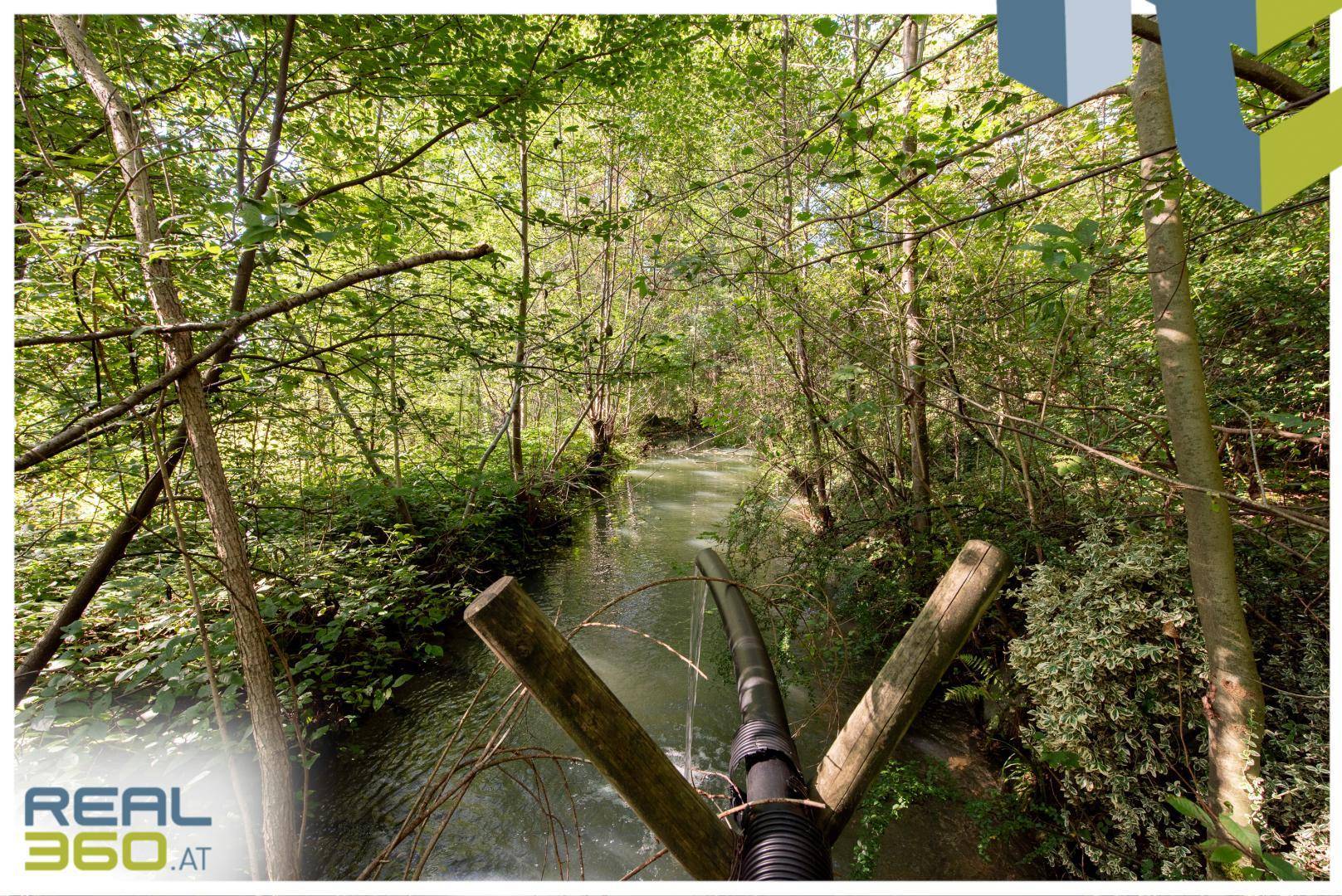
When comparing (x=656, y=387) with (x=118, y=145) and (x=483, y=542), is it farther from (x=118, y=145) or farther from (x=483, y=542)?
(x=118, y=145)

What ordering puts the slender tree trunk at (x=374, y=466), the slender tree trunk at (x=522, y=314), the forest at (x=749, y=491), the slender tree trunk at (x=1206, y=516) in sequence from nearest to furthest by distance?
the forest at (x=749, y=491) → the slender tree trunk at (x=1206, y=516) → the slender tree trunk at (x=522, y=314) → the slender tree trunk at (x=374, y=466)

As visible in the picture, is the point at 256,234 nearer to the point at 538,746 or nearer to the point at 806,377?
the point at 538,746

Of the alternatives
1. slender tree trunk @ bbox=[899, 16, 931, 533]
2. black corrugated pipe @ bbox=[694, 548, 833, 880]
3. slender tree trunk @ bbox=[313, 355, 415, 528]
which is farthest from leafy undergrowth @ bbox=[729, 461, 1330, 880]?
slender tree trunk @ bbox=[313, 355, 415, 528]

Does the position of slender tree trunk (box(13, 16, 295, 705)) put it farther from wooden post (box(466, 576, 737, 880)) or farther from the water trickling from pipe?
the water trickling from pipe

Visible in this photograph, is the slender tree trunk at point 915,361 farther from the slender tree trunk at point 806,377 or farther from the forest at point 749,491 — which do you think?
the slender tree trunk at point 806,377

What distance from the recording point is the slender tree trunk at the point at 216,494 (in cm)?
163

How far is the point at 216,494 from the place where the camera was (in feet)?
5.64

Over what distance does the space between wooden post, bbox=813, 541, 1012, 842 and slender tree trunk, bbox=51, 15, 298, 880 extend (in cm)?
199

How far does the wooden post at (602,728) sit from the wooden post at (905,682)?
0.42m

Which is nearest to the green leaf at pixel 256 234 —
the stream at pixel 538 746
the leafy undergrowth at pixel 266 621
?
the leafy undergrowth at pixel 266 621

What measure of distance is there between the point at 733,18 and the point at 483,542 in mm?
5996

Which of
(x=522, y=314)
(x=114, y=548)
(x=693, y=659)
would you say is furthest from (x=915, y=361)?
(x=114, y=548)

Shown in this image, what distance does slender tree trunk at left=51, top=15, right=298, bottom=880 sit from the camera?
1633mm

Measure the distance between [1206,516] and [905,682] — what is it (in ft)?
5.28
